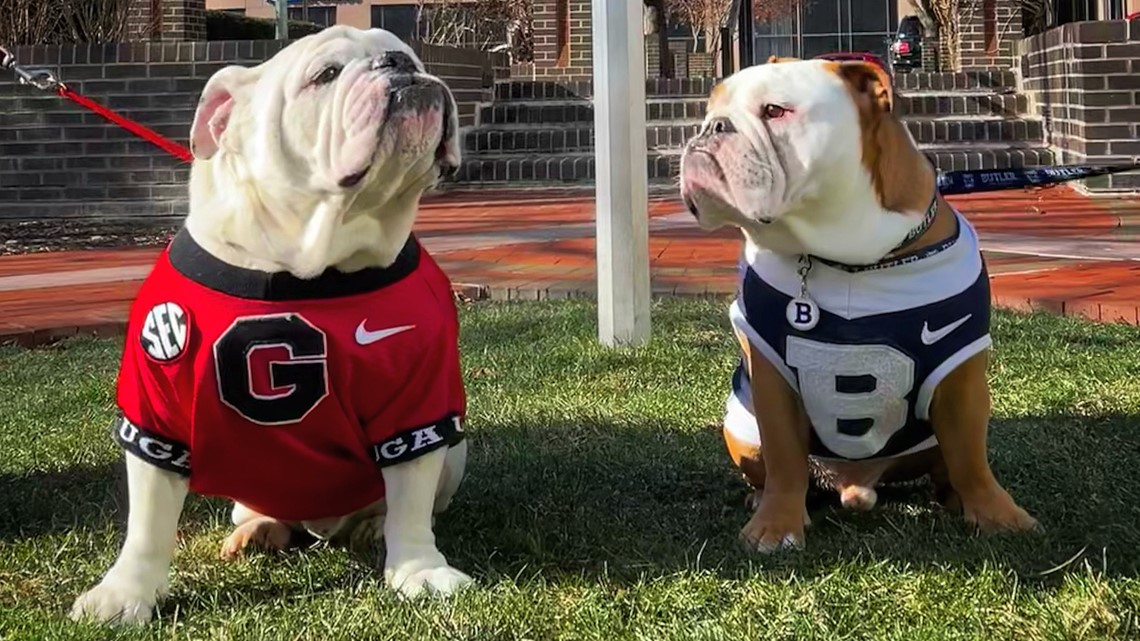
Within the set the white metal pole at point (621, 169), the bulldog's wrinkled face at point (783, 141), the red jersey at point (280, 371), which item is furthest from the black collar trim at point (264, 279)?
the white metal pole at point (621, 169)

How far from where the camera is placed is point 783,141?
8.05 ft

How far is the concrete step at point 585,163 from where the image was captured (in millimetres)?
10664

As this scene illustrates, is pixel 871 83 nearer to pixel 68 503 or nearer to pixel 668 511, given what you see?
pixel 668 511

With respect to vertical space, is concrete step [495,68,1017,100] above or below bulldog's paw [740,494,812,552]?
above

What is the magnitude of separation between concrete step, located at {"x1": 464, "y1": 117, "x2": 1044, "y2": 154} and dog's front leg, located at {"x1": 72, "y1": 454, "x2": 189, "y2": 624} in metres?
8.70

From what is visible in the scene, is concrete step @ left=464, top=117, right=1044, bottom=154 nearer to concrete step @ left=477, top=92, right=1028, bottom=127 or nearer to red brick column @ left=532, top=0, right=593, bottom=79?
concrete step @ left=477, top=92, right=1028, bottom=127

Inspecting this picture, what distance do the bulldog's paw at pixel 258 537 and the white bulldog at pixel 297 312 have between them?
0.32 metres

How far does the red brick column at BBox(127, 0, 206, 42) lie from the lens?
13578mm

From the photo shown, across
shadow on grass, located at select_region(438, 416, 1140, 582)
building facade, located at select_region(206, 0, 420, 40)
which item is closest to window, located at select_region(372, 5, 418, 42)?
building facade, located at select_region(206, 0, 420, 40)

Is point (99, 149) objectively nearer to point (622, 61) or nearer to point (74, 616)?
point (622, 61)

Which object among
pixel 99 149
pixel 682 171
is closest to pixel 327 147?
pixel 682 171

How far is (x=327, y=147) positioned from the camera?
2.16 metres

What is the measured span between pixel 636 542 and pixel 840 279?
0.64 metres

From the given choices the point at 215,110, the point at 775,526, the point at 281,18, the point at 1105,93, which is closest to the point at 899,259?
the point at 775,526
